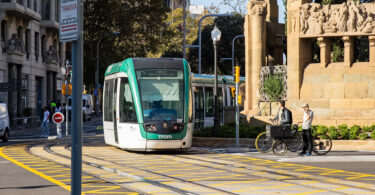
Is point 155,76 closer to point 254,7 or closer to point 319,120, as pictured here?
point 319,120

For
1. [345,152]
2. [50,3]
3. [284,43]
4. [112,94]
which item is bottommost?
[345,152]

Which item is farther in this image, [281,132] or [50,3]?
[50,3]

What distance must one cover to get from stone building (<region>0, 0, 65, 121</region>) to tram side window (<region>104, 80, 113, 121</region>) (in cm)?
2050

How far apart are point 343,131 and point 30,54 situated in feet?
114

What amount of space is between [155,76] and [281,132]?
4224mm

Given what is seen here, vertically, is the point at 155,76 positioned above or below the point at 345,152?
above

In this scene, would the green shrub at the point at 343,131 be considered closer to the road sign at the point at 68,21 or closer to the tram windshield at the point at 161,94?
the tram windshield at the point at 161,94

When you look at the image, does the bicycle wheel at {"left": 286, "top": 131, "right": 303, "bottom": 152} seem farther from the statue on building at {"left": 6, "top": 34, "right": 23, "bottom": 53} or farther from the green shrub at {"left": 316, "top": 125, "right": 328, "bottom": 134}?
the statue on building at {"left": 6, "top": 34, "right": 23, "bottom": 53}

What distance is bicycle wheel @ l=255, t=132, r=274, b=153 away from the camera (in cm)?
2208

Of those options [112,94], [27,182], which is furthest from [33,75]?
[27,182]

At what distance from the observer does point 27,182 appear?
13211mm

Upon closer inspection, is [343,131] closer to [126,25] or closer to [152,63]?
[152,63]

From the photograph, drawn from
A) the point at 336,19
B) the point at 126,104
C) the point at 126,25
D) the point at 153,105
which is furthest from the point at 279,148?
the point at 126,25

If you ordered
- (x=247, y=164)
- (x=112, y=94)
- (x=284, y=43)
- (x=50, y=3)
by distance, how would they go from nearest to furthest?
(x=247, y=164)
(x=112, y=94)
(x=284, y=43)
(x=50, y=3)
